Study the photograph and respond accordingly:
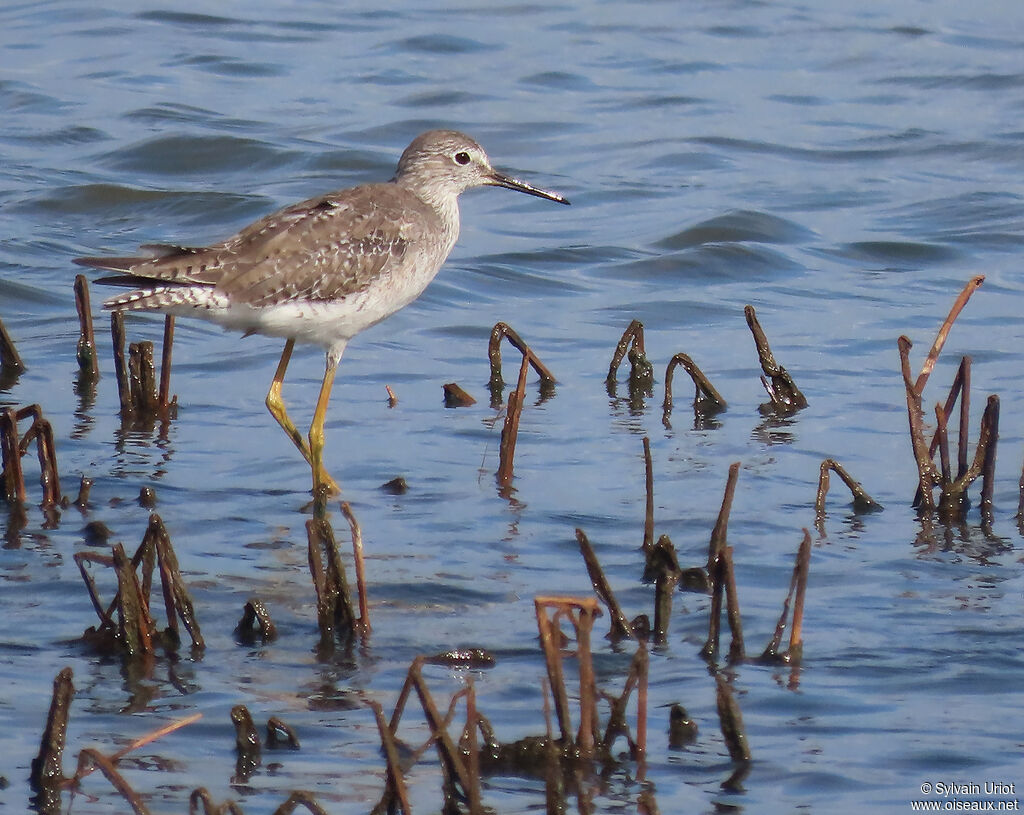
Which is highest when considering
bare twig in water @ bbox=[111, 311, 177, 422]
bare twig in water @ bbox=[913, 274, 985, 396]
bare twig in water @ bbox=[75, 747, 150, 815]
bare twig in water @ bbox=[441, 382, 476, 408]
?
bare twig in water @ bbox=[913, 274, 985, 396]

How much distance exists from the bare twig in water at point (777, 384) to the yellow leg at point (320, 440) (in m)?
2.26

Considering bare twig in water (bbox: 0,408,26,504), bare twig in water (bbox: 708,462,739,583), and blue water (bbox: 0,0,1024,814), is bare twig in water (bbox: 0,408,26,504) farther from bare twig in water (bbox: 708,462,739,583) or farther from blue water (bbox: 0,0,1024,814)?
bare twig in water (bbox: 708,462,739,583)

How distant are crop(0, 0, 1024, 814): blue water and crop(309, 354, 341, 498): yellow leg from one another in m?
0.17

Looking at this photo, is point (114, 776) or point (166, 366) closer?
point (114, 776)

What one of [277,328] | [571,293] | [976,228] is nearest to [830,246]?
[976,228]

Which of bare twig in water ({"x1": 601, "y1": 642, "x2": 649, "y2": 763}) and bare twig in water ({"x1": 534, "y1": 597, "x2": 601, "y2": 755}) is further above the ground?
bare twig in water ({"x1": 534, "y1": 597, "x2": 601, "y2": 755})

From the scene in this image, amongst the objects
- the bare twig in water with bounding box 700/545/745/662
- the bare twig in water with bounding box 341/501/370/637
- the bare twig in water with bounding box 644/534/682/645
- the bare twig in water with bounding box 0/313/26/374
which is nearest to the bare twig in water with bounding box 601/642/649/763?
the bare twig in water with bounding box 700/545/745/662

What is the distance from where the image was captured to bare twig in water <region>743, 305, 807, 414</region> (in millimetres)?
9203

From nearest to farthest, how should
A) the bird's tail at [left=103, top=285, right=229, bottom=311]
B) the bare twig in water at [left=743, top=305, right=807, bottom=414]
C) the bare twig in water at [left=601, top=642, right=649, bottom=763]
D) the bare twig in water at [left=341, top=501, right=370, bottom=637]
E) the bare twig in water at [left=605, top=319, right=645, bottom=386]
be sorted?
the bare twig in water at [left=601, top=642, right=649, bottom=763] < the bare twig in water at [left=341, top=501, right=370, bottom=637] < the bird's tail at [left=103, top=285, right=229, bottom=311] < the bare twig in water at [left=743, top=305, right=807, bottom=414] < the bare twig in water at [left=605, top=319, right=645, bottom=386]

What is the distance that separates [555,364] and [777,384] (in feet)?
5.22

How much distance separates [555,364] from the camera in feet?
34.2

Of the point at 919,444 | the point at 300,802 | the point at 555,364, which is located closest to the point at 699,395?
the point at 555,364

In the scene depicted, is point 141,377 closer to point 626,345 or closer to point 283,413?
point 283,413

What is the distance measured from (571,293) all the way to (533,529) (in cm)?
494
